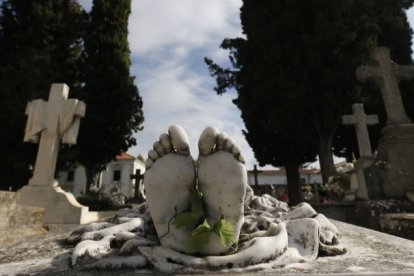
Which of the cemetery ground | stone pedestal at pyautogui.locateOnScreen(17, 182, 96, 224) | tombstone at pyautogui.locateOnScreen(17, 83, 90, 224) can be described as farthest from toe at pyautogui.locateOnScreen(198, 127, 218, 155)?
tombstone at pyautogui.locateOnScreen(17, 83, 90, 224)

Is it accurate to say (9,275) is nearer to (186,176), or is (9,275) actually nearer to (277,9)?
(186,176)

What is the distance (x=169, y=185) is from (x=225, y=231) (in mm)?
345

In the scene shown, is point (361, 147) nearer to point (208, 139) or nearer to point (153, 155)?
point (208, 139)

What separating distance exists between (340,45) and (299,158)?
5.16 meters

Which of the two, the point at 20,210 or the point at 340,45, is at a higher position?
the point at 340,45

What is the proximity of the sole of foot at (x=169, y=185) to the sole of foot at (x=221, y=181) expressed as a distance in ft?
0.28

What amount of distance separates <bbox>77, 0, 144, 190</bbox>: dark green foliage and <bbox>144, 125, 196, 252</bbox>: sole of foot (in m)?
15.2

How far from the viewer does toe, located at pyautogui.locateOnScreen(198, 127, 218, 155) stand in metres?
1.50

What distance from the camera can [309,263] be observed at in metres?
1.46

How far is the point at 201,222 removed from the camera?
4.74 feet

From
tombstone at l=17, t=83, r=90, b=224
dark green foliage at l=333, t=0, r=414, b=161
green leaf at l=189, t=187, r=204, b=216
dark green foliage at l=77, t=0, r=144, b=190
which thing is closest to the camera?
green leaf at l=189, t=187, r=204, b=216

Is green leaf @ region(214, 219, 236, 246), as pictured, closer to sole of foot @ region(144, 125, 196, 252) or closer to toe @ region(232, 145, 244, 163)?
sole of foot @ region(144, 125, 196, 252)

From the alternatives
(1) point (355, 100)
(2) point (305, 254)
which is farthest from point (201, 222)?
(1) point (355, 100)

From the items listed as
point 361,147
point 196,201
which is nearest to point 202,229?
point 196,201
